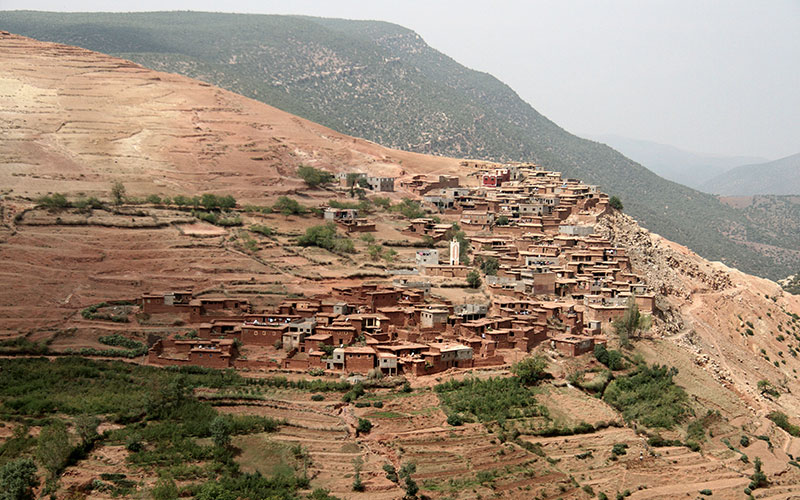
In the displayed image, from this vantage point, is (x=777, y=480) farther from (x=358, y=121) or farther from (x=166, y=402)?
(x=358, y=121)

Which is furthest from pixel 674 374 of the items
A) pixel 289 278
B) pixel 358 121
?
pixel 358 121

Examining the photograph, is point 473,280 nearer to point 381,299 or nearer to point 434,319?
point 381,299

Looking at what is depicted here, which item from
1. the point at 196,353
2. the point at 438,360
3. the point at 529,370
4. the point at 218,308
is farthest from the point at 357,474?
the point at 218,308

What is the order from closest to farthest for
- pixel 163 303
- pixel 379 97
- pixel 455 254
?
pixel 163 303 → pixel 455 254 → pixel 379 97

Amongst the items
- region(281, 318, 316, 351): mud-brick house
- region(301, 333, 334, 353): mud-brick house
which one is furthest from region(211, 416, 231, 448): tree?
region(281, 318, 316, 351): mud-brick house

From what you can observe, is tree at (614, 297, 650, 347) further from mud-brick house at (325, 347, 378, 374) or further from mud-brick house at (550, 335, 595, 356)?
mud-brick house at (325, 347, 378, 374)

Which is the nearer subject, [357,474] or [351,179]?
[357,474]

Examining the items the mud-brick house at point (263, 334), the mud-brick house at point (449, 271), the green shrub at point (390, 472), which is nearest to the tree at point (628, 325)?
the mud-brick house at point (449, 271)

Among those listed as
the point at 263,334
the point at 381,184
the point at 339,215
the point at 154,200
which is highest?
the point at 381,184
